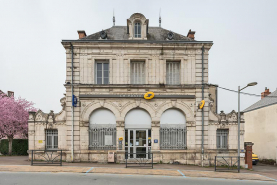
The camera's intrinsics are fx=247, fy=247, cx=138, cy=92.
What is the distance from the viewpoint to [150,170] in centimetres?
1362

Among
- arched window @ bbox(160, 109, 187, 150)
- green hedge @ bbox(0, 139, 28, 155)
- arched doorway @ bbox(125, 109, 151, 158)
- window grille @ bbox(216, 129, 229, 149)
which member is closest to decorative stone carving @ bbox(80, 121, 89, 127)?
arched doorway @ bbox(125, 109, 151, 158)

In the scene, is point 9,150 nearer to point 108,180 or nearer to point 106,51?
point 106,51

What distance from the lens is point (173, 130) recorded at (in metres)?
16.7

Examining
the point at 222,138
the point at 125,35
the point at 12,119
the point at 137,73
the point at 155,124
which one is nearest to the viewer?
the point at 155,124

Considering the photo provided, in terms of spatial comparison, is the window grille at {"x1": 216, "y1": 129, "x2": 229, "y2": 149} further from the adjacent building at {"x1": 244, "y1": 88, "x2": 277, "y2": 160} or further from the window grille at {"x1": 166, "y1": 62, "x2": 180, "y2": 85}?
the adjacent building at {"x1": 244, "y1": 88, "x2": 277, "y2": 160}

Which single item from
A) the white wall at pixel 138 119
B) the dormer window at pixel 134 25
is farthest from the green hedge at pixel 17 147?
the dormer window at pixel 134 25

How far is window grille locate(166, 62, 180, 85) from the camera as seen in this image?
17078mm

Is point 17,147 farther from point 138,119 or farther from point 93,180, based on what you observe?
point 93,180

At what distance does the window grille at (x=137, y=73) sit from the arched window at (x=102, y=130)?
2814 millimetres

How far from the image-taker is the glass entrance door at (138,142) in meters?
16.5

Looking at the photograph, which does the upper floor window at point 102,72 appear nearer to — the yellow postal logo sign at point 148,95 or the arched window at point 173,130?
the yellow postal logo sign at point 148,95

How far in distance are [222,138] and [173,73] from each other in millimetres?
5561

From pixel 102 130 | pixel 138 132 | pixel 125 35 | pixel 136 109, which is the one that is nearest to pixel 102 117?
pixel 102 130

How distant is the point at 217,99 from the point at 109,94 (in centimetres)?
1256
